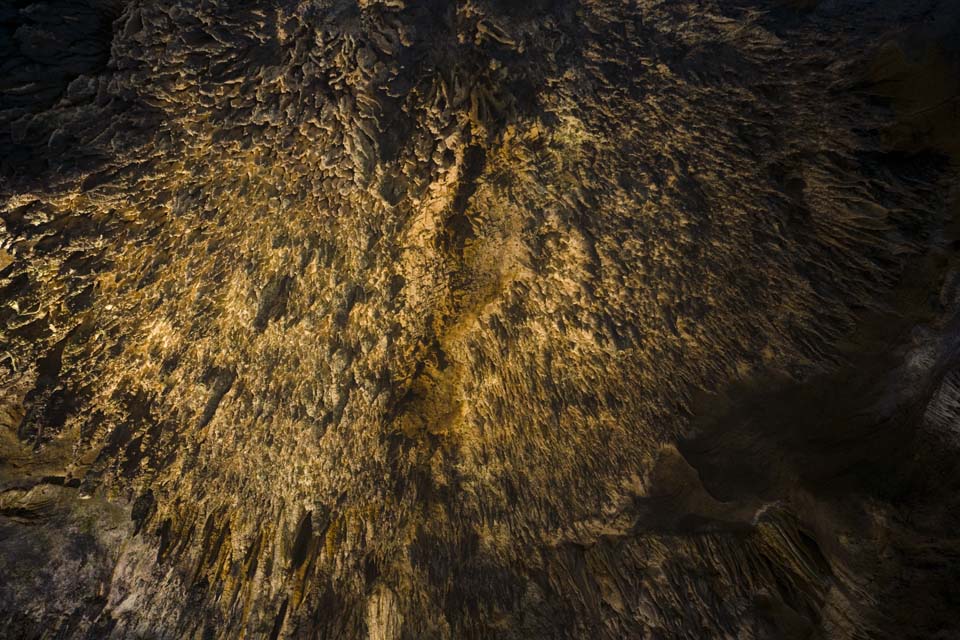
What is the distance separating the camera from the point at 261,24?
1741mm

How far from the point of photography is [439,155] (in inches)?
76.7

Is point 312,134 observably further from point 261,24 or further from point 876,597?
point 876,597

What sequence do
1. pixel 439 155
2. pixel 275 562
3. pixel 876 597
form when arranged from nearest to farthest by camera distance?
pixel 876 597 → pixel 439 155 → pixel 275 562

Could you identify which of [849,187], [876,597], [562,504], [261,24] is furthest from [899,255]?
[261,24]

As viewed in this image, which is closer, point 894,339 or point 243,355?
point 894,339

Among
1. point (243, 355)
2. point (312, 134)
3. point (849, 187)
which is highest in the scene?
point (849, 187)

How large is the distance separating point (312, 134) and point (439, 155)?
0.50 m

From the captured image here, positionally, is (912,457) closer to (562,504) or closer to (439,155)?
(562,504)

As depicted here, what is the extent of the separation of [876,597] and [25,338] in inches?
129

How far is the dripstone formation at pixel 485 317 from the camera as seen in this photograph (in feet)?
5.57

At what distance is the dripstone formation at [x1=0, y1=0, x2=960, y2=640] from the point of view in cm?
170

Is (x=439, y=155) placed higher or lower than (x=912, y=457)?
higher

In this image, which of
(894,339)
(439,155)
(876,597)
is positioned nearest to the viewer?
(876,597)

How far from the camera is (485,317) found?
215 centimetres
